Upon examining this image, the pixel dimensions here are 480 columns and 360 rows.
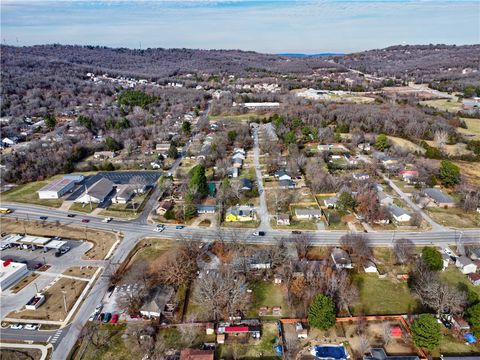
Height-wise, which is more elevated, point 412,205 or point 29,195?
point 412,205

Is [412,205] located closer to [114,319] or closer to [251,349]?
[251,349]

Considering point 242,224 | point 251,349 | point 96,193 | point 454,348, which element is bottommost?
point 251,349

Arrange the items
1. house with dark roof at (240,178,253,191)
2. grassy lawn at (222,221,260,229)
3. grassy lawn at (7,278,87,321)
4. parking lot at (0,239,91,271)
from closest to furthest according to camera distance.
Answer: grassy lawn at (7,278,87,321), parking lot at (0,239,91,271), grassy lawn at (222,221,260,229), house with dark roof at (240,178,253,191)

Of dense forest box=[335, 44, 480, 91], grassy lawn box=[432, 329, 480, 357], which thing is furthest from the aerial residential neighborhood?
dense forest box=[335, 44, 480, 91]

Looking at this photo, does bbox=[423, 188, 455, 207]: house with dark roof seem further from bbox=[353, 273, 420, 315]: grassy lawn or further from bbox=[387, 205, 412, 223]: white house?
bbox=[353, 273, 420, 315]: grassy lawn

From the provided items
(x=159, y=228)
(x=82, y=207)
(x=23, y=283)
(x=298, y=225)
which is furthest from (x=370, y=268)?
(x=82, y=207)

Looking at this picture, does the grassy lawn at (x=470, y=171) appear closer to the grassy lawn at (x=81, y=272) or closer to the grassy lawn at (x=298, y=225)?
the grassy lawn at (x=298, y=225)
